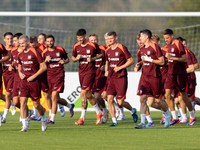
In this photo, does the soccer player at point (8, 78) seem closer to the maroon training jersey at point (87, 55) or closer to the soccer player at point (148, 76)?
the maroon training jersey at point (87, 55)

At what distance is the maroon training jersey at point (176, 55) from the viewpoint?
1042 centimetres

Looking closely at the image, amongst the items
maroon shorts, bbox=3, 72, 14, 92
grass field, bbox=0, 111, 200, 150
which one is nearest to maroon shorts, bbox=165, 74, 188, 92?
grass field, bbox=0, 111, 200, 150

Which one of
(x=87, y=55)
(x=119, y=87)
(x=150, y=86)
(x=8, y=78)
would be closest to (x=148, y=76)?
(x=150, y=86)

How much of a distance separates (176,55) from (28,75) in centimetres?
374

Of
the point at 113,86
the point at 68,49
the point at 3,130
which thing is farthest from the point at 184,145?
the point at 68,49

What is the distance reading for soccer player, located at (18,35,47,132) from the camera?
877cm

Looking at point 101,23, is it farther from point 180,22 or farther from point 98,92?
point 98,92

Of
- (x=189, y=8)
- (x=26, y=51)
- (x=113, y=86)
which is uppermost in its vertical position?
(x=189, y=8)

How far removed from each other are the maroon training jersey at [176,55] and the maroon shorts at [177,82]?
116 mm

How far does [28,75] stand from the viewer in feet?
29.5

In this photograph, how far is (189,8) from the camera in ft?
88.1

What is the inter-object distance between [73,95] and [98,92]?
4.44 meters

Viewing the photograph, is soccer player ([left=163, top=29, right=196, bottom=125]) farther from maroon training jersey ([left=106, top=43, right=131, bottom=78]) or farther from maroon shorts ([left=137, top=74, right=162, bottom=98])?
maroon training jersey ([left=106, top=43, right=131, bottom=78])

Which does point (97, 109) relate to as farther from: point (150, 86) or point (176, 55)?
point (176, 55)
